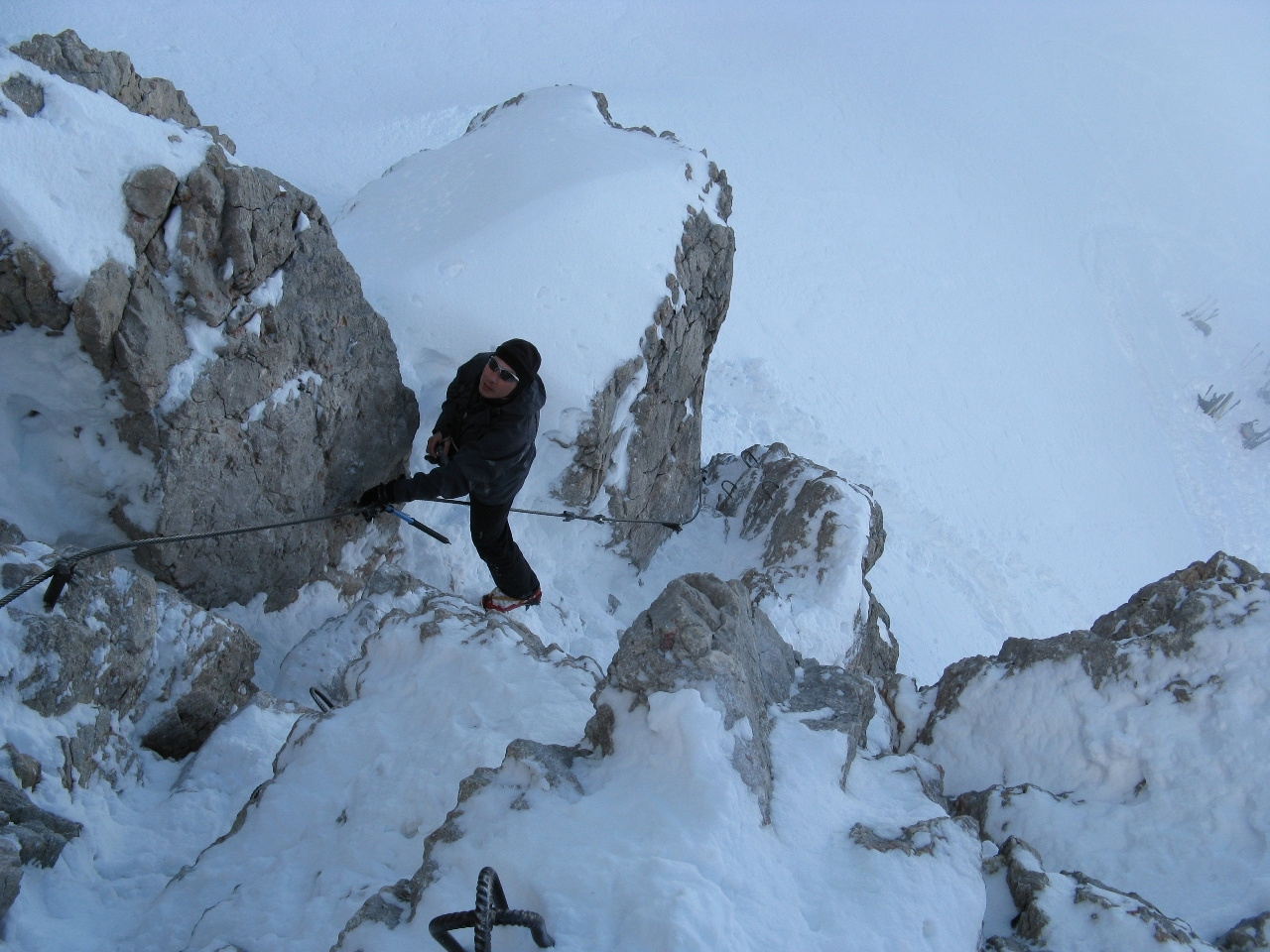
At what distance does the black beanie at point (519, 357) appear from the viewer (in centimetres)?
416

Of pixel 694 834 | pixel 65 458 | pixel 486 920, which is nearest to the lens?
pixel 486 920

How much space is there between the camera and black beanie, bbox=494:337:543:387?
4164 mm

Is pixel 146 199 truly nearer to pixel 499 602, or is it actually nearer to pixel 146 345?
pixel 146 345

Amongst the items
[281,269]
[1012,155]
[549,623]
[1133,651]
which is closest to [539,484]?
[549,623]

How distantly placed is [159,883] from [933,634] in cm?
859

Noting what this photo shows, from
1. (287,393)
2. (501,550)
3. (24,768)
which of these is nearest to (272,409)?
(287,393)

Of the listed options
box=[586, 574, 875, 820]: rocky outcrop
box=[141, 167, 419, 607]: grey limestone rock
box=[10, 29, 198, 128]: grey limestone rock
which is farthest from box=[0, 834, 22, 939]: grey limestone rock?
box=[10, 29, 198, 128]: grey limestone rock

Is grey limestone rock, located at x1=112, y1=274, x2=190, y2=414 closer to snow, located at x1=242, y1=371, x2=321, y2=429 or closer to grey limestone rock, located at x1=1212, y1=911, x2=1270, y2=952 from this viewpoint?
snow, located at x1=242, y1=371, x2=321, y2=429

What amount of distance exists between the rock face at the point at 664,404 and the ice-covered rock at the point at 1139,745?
8.71 feet

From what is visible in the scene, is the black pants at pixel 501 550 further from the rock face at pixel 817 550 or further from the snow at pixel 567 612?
the rock face at pixel 817 550

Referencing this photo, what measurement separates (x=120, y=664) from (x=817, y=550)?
4863mm

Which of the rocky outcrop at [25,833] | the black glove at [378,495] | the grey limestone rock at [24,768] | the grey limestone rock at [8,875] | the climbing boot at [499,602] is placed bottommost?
the grey limestone rock at [8,875]

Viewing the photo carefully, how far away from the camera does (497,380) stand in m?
4.25

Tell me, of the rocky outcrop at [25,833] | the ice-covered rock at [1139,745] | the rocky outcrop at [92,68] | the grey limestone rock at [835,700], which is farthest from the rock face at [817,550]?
the rocky outcrop at [92,68]
